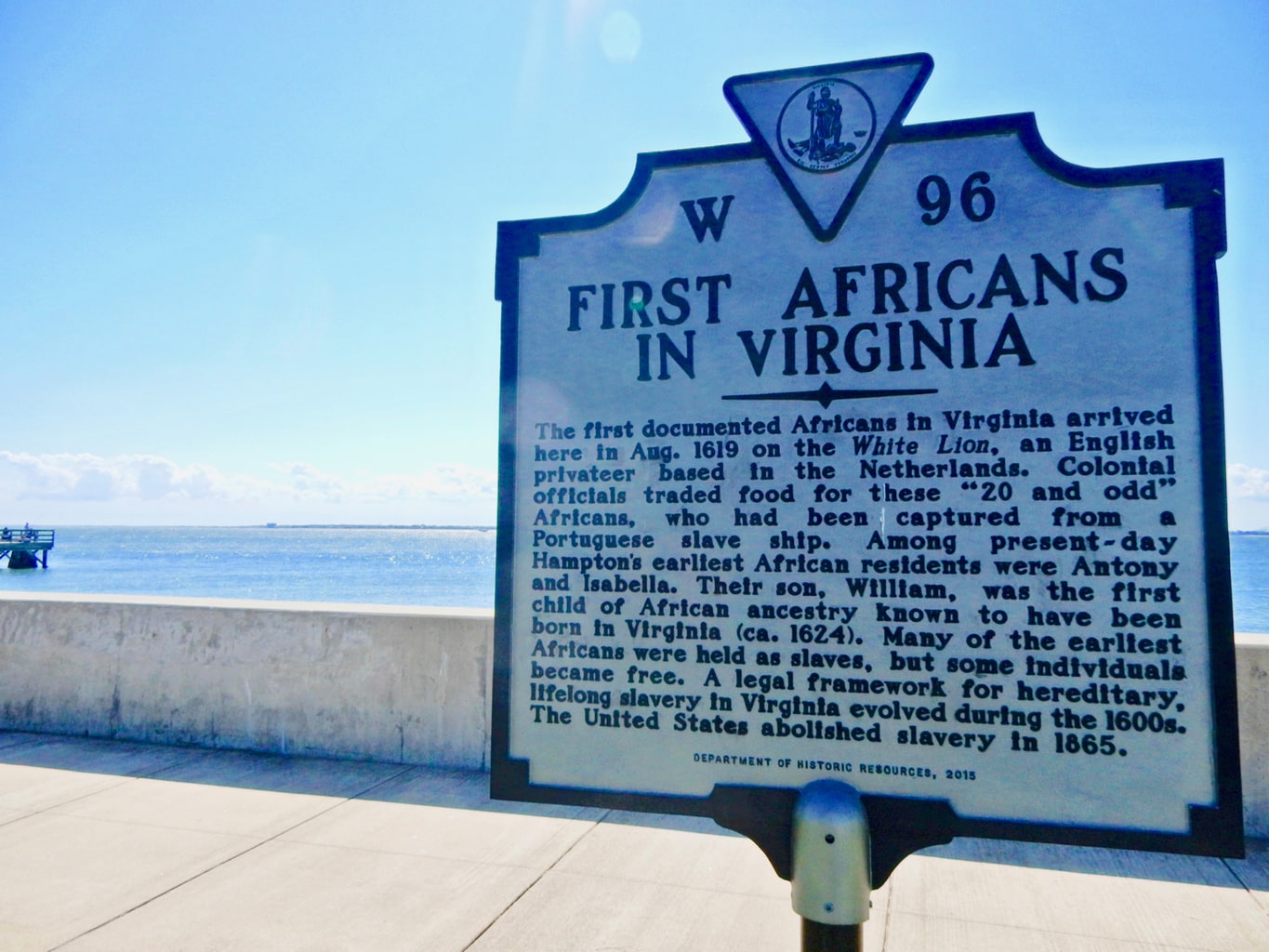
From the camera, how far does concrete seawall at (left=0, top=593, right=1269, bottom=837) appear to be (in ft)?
18.3

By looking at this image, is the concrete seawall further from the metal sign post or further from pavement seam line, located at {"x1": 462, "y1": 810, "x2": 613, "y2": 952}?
the metal sign post

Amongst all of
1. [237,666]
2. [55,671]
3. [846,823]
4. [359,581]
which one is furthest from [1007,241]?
[359,581]

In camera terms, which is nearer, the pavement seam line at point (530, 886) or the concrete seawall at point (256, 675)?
the pavement seam line at point (530, 886)

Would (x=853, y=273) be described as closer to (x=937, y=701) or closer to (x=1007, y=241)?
(x=1007, y=241)

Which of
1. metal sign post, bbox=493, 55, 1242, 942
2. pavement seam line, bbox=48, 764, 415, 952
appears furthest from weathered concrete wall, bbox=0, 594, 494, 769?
metal sign post, bbox=493, 55, 1242, 942

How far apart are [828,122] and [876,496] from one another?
1.01 metres

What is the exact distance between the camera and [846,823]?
1.93 metres

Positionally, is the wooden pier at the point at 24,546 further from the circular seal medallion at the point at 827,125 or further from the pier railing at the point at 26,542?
the circular seal medallion at the point at 827,125

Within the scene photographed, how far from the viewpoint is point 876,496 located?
2115 mm

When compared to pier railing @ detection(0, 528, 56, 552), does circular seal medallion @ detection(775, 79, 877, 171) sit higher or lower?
higher

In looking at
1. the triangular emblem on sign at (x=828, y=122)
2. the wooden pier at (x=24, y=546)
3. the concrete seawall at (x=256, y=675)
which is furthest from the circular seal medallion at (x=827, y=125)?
the wooden pier at (x=24, y=546)

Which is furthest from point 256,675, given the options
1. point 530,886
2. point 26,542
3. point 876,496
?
point 26,542

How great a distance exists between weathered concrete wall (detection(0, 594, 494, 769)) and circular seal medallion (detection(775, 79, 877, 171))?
402 cm

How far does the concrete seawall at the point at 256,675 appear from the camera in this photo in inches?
220
